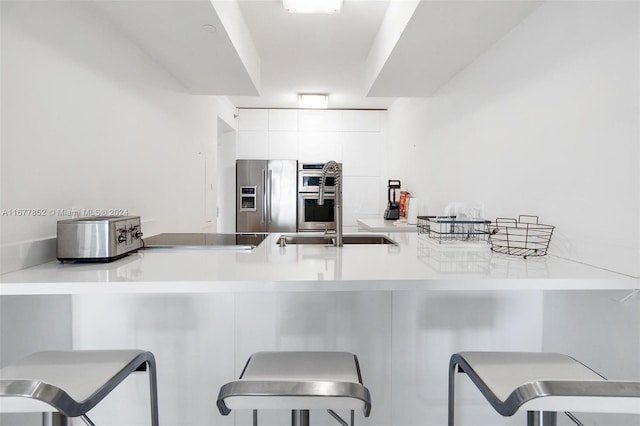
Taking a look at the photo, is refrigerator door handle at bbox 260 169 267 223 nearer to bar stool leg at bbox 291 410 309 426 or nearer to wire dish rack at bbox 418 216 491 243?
wire dish rack at bbox 418 216 491 243

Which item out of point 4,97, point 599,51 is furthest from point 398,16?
point 4,97

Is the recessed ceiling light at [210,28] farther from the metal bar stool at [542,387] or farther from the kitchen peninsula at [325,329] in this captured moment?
the metal bar stool at [542,387]

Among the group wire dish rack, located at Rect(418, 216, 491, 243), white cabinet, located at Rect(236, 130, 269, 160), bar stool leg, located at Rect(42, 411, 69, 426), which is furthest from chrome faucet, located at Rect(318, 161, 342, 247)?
white cabinet, located at Rect(236, 130, 269, 160)

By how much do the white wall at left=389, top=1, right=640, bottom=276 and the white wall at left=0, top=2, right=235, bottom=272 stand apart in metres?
1.99

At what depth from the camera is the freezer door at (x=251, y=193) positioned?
4.69m

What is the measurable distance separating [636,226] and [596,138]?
35cm

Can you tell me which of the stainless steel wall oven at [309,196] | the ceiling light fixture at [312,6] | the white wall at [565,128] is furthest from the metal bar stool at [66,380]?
the stainless steel wall oven at [309,196]

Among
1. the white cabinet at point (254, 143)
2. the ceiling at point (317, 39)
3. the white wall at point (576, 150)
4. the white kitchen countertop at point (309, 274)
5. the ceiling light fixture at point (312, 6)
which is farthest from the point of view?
the white cabinet at point (254, 143)

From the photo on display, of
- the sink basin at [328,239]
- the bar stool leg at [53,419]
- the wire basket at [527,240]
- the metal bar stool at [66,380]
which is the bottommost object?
the bar stool leg at [53,419]

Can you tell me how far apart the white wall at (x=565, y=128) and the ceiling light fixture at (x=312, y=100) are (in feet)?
6.81

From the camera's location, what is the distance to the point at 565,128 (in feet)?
4.73

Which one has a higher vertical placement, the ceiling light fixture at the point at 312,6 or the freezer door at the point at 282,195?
the ceiling light fixture at the point at 312,6

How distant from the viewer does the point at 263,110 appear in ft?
16.1

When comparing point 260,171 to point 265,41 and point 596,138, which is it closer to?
point 265,41
